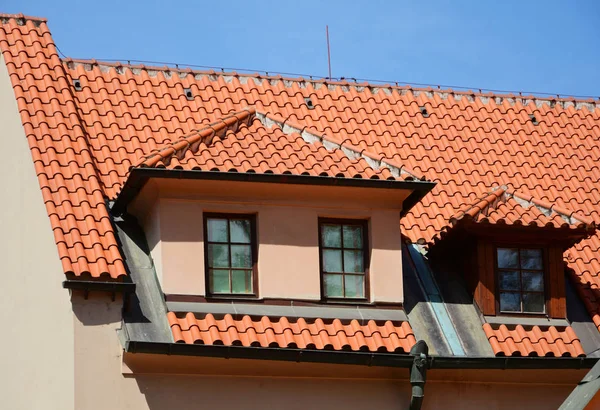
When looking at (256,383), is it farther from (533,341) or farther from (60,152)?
(60,152)

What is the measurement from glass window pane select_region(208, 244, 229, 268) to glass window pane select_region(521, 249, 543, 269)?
498 cm

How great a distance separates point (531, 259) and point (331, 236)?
3402 millimetres

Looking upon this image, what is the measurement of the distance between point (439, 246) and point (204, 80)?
18.3 feet

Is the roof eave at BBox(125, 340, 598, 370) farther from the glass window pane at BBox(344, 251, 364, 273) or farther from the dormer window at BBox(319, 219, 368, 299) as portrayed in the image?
the glass window pane at BBox(344, 251, 364, 273)

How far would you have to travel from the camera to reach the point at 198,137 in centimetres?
2309

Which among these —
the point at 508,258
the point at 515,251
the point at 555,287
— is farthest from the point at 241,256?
the point at 555,287

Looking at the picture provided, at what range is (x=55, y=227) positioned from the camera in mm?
21812

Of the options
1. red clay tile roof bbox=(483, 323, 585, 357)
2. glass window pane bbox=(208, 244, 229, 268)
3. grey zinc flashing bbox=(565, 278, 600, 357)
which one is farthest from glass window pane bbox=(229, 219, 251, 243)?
grey zinc flashing bbox=(565, 278, 600, 357)

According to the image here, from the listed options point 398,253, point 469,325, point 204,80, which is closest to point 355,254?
point 398,253

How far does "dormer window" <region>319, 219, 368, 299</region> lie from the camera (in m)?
23.0

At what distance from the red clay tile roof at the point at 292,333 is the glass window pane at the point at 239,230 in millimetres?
1299

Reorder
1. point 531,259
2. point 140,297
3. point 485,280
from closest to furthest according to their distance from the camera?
point 140,297 → point 485,280 → point 531,259

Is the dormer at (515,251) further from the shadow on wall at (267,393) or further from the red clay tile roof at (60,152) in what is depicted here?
the red clay tile roof at (60,152)

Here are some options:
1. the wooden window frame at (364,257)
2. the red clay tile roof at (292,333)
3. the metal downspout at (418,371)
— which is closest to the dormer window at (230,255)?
the red clay tile roof at (292,333)
